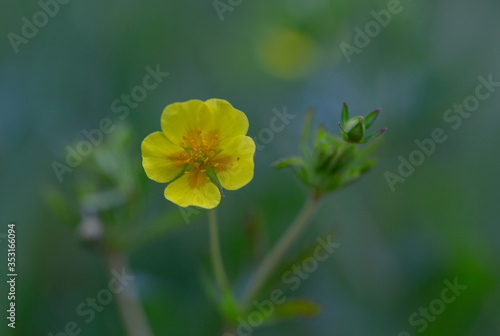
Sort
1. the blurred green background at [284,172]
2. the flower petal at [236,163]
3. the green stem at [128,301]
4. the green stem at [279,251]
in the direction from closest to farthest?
1. the flower petal at [236,163]
2. the green stem at [279,251]
3. the green stem at [128,301]
4. the blurred green background at [284,172]

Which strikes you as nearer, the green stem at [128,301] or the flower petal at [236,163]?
the flower petal at [236,163]

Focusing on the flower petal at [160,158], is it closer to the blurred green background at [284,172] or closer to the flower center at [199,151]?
the flower center at [199,151]

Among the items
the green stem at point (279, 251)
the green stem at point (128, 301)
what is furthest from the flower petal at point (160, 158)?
the green stem at point (128, 301)

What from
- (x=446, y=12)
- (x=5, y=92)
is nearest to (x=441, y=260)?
(x=446, y=12)

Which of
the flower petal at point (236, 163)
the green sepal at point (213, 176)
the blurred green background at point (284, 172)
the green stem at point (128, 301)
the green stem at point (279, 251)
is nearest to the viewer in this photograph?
the flower petal at point (236, 163)

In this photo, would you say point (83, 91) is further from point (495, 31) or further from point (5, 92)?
point (495, 31)

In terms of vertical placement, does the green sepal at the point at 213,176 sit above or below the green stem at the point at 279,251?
above

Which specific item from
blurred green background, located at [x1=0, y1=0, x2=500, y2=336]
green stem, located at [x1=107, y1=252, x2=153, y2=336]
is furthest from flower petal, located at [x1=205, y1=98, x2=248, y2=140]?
green stem, located at [x1=107, y1=252, x2=153, y2=336]
